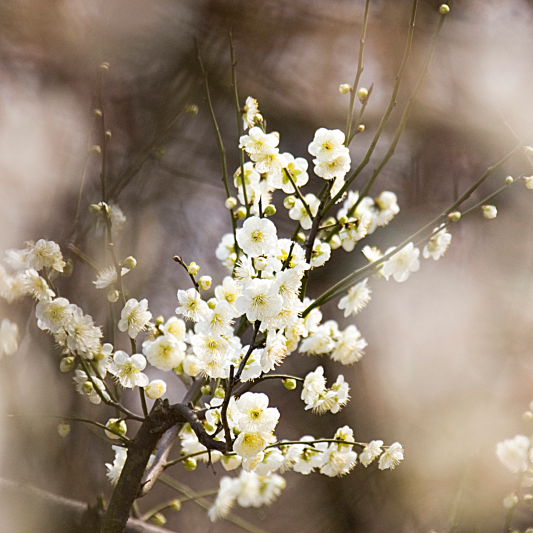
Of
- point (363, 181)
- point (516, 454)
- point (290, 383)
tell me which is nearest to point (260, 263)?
point (290, 383)

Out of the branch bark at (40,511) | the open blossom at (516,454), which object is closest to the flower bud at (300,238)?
the branch bark at (40,511)

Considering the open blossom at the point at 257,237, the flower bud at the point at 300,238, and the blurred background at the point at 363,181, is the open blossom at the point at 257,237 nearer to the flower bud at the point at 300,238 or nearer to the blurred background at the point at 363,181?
the flower bud at the point at 300,238

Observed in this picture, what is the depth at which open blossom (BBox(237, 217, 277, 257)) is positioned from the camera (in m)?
0.61

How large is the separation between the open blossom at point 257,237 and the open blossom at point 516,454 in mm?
621

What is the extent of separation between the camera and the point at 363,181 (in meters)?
1.63

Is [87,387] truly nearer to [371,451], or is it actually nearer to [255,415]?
[255,415]

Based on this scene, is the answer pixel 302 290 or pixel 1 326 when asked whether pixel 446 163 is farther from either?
pixel 1 326

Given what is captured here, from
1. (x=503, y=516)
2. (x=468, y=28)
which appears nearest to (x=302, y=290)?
(x=503, y=516)

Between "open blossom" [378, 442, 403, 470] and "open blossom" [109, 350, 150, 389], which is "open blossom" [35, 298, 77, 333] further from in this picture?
"open blossom" [378, 442, 403, 470]

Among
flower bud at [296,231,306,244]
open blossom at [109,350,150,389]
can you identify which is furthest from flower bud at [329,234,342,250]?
open blossom at [109,350,150,389]

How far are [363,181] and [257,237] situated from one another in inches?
42.1

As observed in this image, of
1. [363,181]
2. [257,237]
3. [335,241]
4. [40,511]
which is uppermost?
[363,181]

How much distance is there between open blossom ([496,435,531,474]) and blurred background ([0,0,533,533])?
0.27 metres

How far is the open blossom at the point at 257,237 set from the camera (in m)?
0.61
